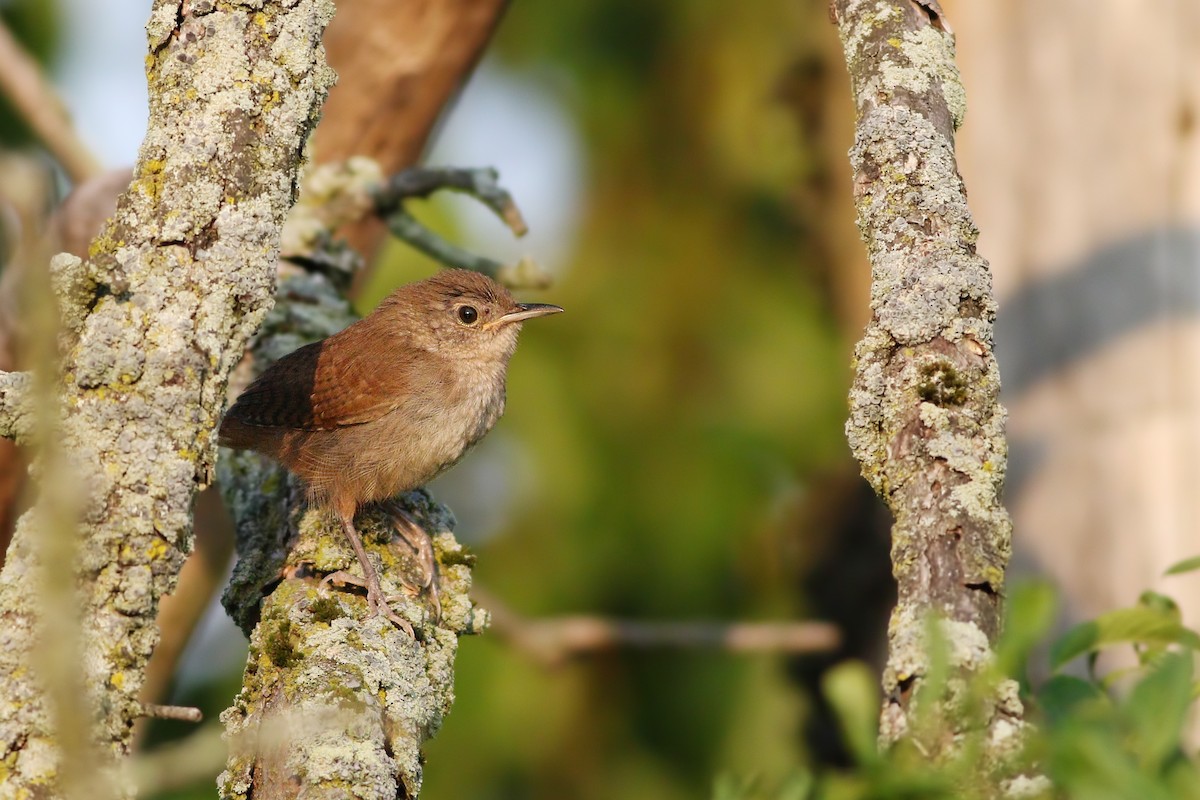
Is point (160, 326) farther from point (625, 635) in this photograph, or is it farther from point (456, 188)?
point (625, 635)

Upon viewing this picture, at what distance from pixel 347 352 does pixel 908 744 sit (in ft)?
9.10

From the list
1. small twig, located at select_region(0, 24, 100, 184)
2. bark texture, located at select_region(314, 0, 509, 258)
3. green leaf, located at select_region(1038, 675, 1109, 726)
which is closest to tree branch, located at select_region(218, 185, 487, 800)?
green leaf, located at select_region(1038, 675, 1109, 726)

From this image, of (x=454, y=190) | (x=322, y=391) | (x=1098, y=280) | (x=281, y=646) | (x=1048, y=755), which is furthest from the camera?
(x=1098, y=280)

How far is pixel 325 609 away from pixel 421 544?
2.02ft

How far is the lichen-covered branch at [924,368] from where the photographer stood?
1.67 m

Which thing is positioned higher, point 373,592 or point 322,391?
point 322,391

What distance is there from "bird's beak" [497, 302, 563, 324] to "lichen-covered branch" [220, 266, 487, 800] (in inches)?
53.4

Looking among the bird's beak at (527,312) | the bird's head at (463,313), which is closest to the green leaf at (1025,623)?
the bird's head at (463,313)

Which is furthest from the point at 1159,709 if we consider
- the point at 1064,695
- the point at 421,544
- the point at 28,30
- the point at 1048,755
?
the point at 28,30

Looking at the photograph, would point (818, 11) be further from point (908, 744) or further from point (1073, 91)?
point (908, 744)

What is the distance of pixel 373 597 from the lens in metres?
2.58

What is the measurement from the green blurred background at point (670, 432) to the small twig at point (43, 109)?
197 cm

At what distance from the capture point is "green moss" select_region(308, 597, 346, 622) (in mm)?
2488

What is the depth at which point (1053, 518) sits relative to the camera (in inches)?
208
